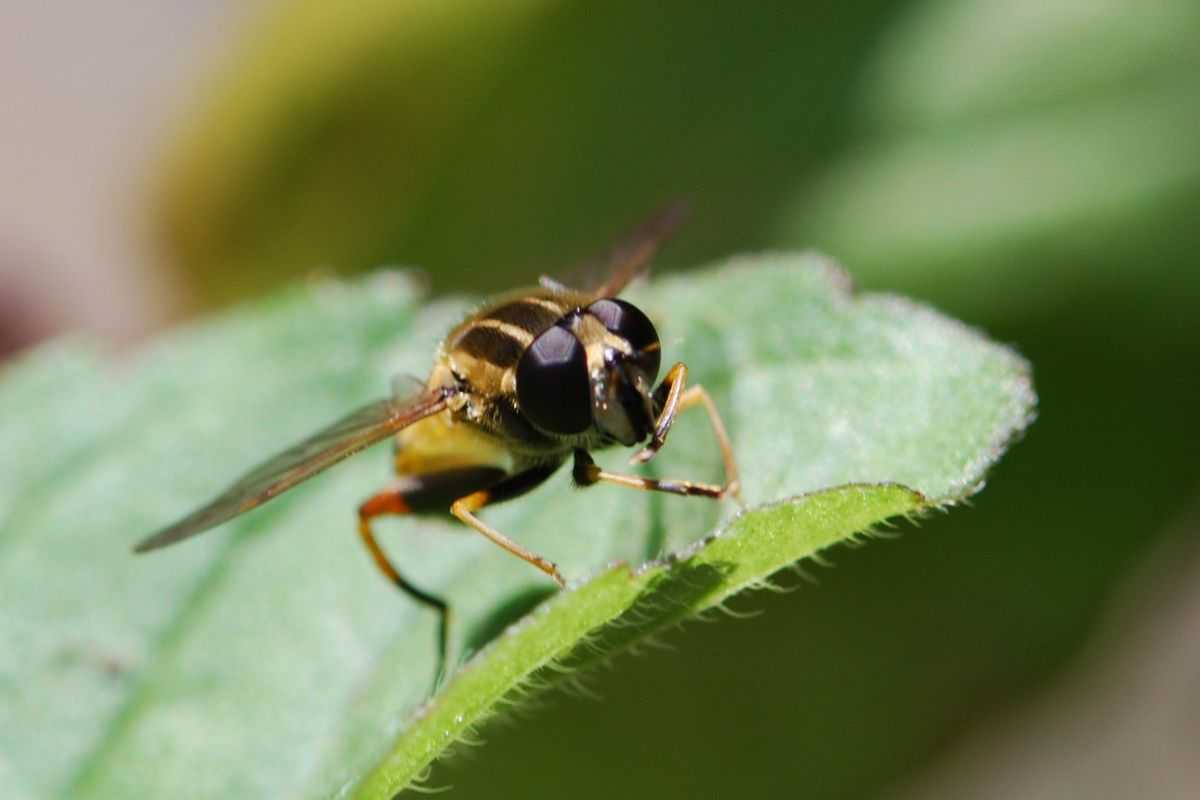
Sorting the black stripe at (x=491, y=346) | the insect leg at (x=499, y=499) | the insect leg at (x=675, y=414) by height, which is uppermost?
the black stripe at (x=491, y=346)

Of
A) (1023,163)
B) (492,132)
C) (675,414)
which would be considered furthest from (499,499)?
(492,132)

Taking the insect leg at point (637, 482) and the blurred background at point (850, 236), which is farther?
the blurred background at point (850, 236)

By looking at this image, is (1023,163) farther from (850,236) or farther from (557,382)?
(557,382)

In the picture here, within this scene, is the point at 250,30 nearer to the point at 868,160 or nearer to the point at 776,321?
the point at 868,160

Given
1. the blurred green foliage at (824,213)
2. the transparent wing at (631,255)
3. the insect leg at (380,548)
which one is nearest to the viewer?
the insect leg at (380,548)

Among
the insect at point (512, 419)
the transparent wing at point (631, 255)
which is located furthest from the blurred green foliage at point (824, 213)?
the transparent wing at point (631, 255)

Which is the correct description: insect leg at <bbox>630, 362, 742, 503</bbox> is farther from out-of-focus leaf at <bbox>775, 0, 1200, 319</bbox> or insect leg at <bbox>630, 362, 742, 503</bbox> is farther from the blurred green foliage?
out-of-focus leaf at <bbox>775, 0, 1200, 319</bbox>

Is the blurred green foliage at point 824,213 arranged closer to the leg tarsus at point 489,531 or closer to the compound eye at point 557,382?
the leg tarsus at point 489,531
